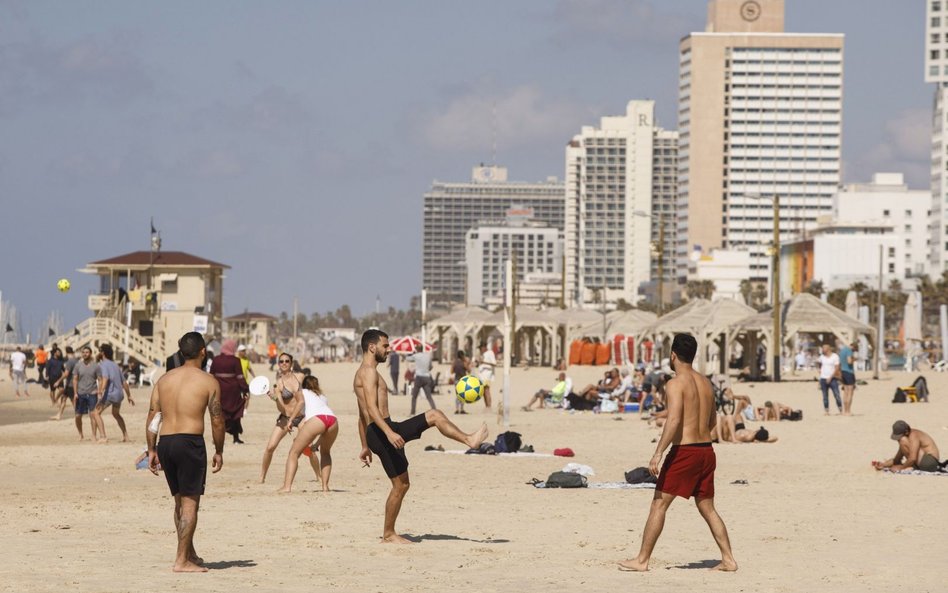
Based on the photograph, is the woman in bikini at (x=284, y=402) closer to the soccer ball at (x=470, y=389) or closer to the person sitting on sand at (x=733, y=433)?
the soccer ball at (x=470, y=389)

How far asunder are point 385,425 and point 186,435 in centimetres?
164

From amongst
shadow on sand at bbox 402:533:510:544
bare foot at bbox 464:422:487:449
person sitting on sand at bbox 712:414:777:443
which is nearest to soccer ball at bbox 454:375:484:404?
shadow on sand at bbox 402:533:510:544

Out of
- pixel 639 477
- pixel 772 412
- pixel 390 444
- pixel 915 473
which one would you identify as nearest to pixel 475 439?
pixel 390 444

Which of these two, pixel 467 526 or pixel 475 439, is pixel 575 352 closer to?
pixel 467 526

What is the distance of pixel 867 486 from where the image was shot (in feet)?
54.4

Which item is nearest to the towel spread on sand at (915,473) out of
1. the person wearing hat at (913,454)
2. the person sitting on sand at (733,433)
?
the person wearing hat at (913,454)

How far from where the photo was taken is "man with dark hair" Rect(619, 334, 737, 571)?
→ 988 cm

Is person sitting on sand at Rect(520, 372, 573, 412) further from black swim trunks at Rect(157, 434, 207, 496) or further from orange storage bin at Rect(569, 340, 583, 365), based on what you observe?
orange storage bin at Rect(569, 340, 583, 365)

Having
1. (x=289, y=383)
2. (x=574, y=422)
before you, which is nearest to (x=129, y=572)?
(x=289, y=383)

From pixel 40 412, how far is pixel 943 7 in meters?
159

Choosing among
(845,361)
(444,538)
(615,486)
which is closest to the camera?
(444,538)

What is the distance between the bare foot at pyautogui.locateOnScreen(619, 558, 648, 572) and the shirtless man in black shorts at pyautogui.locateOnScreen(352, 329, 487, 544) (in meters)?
1.37

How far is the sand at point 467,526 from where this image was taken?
9789mm

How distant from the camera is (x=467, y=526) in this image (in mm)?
12688
